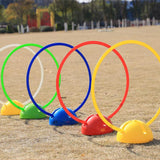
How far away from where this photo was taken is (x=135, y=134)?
5262 millimetres

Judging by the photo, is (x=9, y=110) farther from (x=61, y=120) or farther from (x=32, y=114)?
(x=61, y=120)

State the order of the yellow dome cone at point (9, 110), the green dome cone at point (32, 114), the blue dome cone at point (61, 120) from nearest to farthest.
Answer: the blue dome cone at point (61, 120), the green dome cone at point (32, 114), the yellow dome cone at point (9, 110)

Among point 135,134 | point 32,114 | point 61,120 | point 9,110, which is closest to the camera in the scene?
point 135,134

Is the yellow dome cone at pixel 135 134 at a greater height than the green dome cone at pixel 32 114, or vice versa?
the yellow dome cone at pixel 135 134

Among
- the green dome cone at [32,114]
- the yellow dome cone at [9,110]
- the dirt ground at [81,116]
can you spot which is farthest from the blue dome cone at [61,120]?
the yellow dome cone at [9,110]

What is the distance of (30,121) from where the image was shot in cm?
698

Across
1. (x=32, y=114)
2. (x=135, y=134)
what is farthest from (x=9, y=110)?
(x=135, y=134)

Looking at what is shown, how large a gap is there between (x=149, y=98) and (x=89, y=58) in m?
10.8

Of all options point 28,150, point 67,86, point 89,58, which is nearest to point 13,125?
point 28,150

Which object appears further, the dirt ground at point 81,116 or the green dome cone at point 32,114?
the green dome cone at point 32,114

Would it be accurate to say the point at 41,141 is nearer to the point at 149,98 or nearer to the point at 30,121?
the point at 30,121

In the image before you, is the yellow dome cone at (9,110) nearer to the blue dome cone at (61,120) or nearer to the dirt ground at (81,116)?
the dirt ground at (81,116)

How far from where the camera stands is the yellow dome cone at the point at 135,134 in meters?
5.24


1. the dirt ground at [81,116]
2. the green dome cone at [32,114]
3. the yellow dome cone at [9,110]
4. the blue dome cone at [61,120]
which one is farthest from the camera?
the yellow dome cone at [9,110]
